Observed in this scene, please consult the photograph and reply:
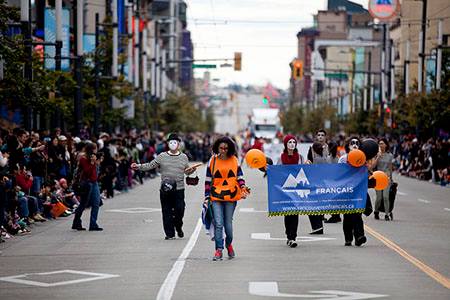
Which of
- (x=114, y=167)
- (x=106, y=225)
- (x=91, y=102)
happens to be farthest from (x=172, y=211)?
(x=91, y=102)

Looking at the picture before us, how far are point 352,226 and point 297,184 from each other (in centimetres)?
127

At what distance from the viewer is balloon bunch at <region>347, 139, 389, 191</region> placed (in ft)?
75.3

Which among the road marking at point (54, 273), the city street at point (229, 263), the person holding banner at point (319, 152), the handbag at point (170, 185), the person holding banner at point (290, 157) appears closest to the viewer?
the city street at point (229, 263)

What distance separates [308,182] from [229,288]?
7.71m

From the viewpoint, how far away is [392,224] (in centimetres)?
2850

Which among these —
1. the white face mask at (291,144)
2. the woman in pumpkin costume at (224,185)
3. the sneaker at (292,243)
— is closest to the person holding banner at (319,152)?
the white face mask at (291,144)

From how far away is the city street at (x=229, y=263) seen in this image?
15.5m

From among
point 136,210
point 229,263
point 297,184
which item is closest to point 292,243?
point 297,184

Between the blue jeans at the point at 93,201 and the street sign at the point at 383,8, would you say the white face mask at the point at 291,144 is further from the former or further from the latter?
the street sign at the point at 383,8

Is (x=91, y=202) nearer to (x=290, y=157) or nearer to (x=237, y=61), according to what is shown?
(x=290, y=157)

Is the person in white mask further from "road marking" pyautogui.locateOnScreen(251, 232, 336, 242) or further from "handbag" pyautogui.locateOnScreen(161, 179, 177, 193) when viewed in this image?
"road marking" pyautogui.locateOnScreen(251, 232, 336, 242)

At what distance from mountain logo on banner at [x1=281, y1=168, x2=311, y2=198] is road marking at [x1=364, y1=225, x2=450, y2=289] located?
163 centimetres

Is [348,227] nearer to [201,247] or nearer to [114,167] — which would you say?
[201,247]

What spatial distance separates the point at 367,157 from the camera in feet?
76.9
